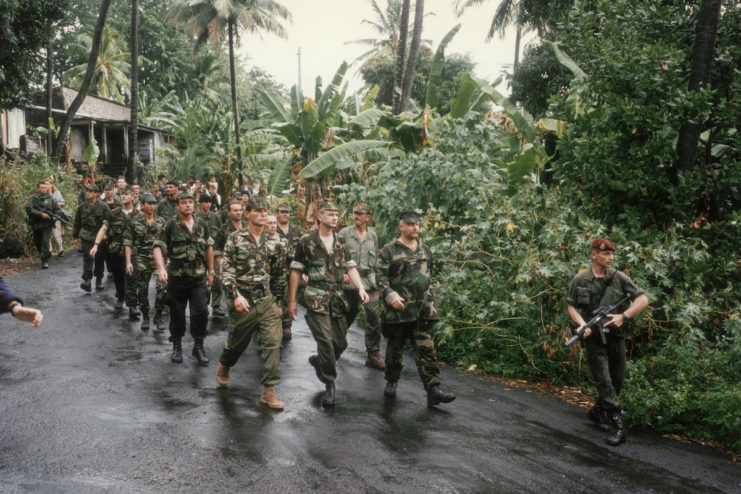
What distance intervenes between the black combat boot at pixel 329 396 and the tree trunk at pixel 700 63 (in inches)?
213

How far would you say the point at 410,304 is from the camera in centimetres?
644

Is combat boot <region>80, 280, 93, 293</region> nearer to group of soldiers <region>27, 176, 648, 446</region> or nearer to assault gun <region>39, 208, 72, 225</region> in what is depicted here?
assault gun <region>39, 208, 72, 225</region>

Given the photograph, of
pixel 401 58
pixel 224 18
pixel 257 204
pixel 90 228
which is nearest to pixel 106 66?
pixel 224 18

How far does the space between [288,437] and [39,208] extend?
11.0m

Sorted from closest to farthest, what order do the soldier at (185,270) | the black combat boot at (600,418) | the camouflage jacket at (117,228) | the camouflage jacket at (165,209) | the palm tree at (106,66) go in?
the black combat boot at (600,418), the soldier at (185,270), the camouflage jacket at (117,228), the camouflage jacket at (165,209), the palm tree at (106,66)

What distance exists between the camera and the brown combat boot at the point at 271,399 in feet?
19.6

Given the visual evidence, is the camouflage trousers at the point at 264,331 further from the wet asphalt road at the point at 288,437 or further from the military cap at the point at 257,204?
the military cap at the point at 257,204

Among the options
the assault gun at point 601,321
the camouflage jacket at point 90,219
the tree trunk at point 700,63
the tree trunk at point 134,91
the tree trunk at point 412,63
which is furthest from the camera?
the tree trunk at point 134,91

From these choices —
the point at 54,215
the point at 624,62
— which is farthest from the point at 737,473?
the point at 54,215

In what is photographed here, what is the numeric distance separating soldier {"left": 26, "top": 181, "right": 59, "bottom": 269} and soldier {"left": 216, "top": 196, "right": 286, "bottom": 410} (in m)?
9.48

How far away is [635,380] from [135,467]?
543cm

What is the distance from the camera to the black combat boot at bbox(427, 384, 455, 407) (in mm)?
6340

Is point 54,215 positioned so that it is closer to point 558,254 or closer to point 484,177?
point 484,177

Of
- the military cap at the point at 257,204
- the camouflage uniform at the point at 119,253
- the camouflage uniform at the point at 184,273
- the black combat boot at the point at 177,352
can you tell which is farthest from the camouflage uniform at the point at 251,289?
the camouflage uniform at the point at 119,253
